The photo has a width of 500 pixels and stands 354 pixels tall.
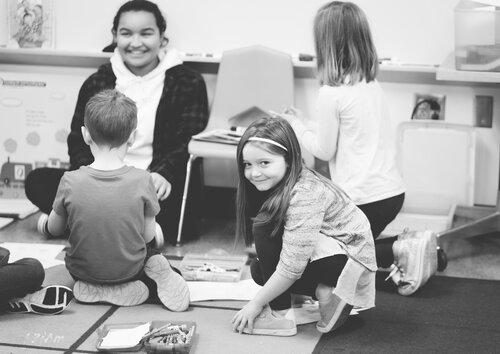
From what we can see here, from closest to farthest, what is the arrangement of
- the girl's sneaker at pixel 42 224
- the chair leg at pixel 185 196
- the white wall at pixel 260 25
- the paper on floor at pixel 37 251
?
the girl's sneaker at pixel 42 224
the paper on floor at pixel 37 251
the chair leg at pixel 185 196
the white wall at pixel 260 25

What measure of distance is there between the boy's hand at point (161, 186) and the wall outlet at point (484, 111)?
1.38m

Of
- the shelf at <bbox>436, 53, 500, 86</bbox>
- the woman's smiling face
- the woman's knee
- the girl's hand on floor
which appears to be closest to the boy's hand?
the woman's smiling face

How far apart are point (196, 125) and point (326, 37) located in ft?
2.69

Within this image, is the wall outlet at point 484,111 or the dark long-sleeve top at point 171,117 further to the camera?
the wall outlet at point 484,111

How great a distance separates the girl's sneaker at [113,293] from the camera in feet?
7.30

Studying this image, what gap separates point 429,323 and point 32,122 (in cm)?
212

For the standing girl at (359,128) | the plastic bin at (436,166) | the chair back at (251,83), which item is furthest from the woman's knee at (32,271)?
the plastic bin at (436,166)

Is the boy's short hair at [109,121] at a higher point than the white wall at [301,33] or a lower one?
lower

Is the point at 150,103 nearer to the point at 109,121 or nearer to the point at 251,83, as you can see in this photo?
the point at 251,83

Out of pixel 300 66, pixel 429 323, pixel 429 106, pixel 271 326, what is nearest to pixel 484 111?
pixel 429 106

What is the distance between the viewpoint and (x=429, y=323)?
218 cm

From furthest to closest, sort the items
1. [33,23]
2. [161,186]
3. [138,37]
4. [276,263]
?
[33,23]
[138,37]
[161,186]
[276,263]

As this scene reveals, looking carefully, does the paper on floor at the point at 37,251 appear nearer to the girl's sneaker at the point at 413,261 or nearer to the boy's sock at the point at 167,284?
the boy's sock at the point at 167,284

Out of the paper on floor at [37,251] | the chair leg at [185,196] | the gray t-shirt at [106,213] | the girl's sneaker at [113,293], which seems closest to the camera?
the gray t-shirt at [106,213]
